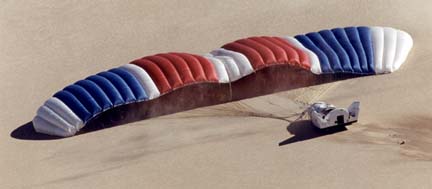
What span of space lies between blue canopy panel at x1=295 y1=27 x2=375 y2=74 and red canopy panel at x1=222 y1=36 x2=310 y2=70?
1321mm

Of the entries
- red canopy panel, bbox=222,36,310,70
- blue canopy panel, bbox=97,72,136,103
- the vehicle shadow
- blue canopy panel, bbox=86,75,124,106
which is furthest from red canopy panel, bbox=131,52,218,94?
the vehicle shadow

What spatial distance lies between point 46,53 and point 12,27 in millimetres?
4748

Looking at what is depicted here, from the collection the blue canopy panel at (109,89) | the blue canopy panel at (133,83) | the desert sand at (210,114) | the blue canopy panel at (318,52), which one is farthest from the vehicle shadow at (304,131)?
the blue canopy panel at (109,89)

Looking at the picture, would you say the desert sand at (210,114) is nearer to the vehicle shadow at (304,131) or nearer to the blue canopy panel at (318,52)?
the vehicle shadow at (304,131)

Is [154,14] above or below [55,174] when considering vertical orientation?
above

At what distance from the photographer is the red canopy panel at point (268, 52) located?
49719 millimetres

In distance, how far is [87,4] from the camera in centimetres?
6222

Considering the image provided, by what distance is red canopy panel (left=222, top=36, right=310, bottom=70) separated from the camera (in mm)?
49719

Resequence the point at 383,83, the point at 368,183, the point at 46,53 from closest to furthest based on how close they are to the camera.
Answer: the point at 368,183 → the point at 383,83 → the point at 46,53

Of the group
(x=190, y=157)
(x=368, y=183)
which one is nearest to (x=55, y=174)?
(x=190, y=157)

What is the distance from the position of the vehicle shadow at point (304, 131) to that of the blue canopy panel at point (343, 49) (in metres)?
4.44

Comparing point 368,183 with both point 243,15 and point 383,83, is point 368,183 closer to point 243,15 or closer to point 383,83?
point 383,83

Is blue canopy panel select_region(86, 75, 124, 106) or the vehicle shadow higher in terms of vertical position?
blue canopy panel select_region(86, 75, 124, 106)

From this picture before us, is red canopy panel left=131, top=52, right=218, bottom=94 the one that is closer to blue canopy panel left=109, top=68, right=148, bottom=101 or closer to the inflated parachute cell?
the inflated parachute cell
